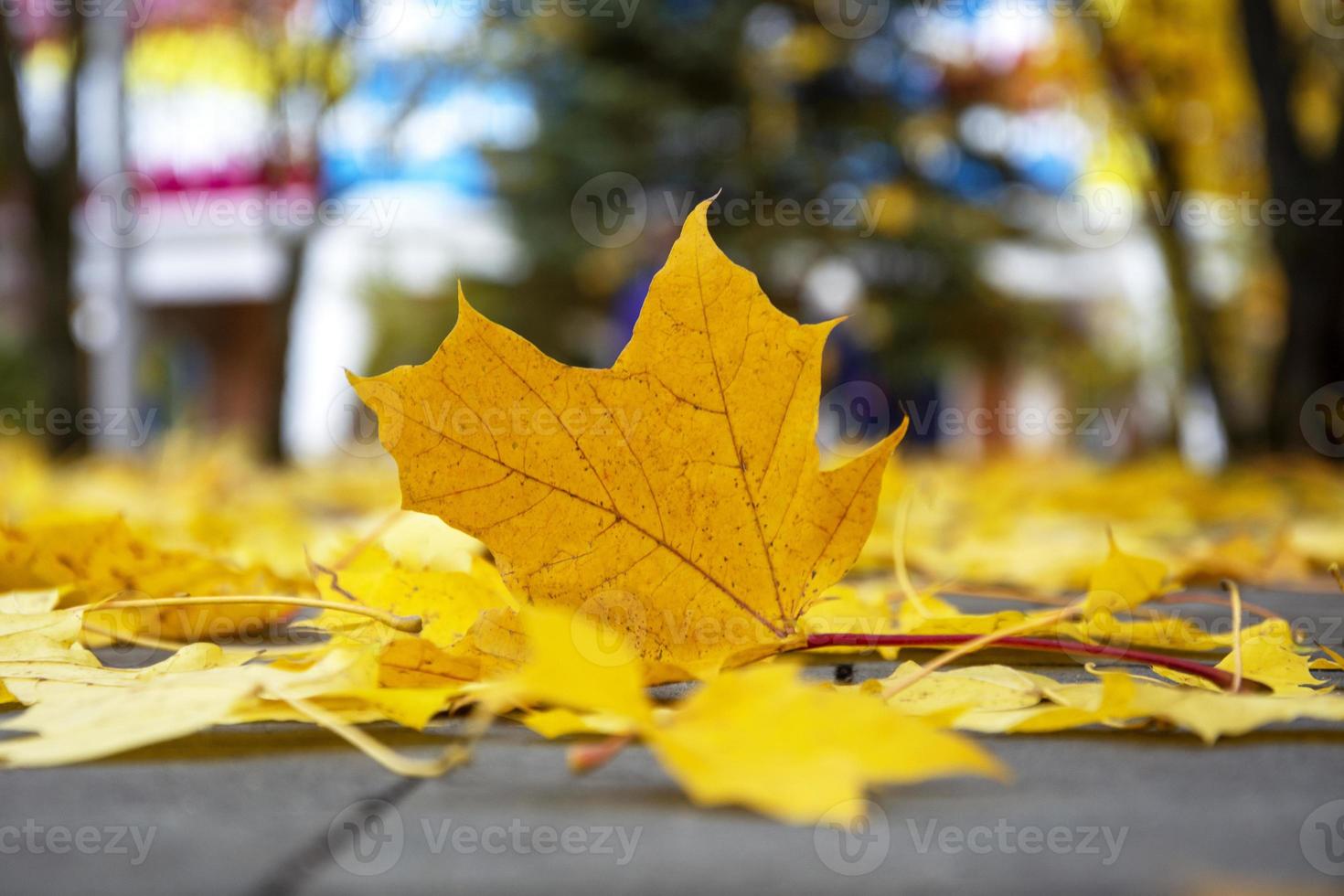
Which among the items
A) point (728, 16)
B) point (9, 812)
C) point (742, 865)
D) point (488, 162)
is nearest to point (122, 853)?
point (9, 812)

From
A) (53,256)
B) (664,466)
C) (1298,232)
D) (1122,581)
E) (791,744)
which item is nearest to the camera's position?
(791,744)

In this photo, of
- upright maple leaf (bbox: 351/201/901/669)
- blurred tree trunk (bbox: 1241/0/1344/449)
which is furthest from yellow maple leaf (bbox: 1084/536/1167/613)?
blurred tree trunk (bbox: 1241/0/1344/449)

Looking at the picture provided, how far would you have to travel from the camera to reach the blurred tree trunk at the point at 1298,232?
2984mm

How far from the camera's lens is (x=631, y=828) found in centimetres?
40

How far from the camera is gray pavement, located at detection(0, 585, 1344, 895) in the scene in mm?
340

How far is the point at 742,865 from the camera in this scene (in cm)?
35

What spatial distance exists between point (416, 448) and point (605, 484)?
10 cm

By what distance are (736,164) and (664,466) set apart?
6.82 m

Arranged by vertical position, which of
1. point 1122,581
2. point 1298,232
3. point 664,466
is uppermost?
point 1298,232

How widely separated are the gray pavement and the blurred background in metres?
3.09

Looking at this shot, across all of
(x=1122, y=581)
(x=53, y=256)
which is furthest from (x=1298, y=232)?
(x=53, y=256)

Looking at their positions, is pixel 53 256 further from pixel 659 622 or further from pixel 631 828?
pixel 631 828

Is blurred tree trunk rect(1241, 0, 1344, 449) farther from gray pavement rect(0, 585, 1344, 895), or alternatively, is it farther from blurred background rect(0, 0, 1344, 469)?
gray pavement rect(0, 585, 1344, 895)

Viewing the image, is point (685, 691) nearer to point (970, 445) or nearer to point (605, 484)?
point (605, 484)
